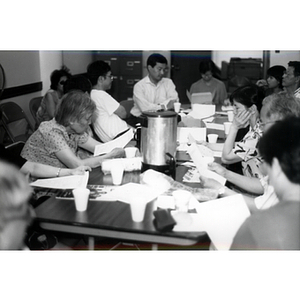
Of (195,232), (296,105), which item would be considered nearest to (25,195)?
(195,232)

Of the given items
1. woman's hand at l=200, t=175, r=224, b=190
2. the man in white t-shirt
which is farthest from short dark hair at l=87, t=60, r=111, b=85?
woman's hand at l=200, t=175, r=224, b=190

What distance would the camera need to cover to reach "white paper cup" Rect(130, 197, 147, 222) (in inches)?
58.7

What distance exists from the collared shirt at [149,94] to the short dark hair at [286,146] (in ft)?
9.05

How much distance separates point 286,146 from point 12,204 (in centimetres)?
A: 76

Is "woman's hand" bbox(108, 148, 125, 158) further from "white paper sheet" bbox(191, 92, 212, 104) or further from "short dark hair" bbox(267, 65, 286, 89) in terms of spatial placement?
"short dark hair" bbox(267, 65, 286, 89)

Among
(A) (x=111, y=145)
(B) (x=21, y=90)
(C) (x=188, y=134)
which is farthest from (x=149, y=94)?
(A) (x=111, y=145)

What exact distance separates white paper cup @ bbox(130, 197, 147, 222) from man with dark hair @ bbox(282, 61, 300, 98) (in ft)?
8.48

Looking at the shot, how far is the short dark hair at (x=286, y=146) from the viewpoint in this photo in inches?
45.4

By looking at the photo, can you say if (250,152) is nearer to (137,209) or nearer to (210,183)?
(210,183)

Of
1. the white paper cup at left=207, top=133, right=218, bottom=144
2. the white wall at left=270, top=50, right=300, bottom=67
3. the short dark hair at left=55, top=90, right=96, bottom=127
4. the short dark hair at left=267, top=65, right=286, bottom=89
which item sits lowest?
the white paper cup at left=207, top=133, right=218, bottom=144

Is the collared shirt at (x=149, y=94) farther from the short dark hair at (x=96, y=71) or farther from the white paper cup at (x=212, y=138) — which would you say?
the white paper cup at (x=212, y=138)

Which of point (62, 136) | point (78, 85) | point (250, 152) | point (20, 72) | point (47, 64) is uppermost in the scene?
point (47, 64)

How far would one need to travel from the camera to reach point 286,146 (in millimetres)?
1160

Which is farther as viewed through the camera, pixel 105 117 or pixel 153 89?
pixel 153 89
